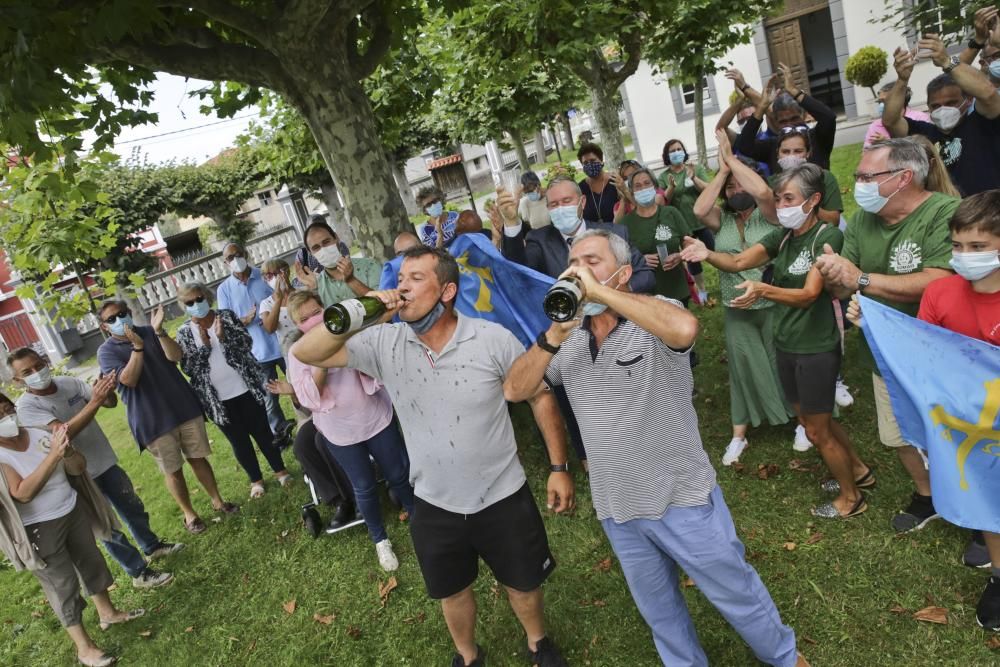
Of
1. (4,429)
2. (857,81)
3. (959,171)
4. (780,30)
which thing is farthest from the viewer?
(780,30)

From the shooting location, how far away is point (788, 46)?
20844 millimetres

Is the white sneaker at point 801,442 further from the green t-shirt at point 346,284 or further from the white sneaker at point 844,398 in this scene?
the green t-shirt at point 346,284

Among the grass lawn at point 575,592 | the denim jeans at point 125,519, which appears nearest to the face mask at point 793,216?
the grass lawn at point 575,592

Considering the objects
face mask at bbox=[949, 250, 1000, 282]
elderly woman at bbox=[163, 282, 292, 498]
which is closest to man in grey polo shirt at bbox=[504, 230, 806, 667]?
face mask at bbox=[949, 250, 1000, 282]

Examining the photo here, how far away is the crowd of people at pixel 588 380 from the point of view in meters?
2.77

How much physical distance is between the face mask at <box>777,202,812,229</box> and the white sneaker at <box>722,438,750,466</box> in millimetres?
1980

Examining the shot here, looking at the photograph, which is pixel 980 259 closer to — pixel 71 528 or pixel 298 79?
pixel 298 79

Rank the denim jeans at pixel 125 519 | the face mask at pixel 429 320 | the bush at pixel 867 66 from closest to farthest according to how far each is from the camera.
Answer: the face mask at pixel 429 320 < the denim jeans at pixel 125 519 < the bush at pixel 867 66

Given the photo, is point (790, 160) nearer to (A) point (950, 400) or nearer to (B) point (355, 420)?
(A) point (950, 400)

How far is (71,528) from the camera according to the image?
15.4 ft

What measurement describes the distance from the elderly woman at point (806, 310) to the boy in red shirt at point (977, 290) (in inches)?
25.7

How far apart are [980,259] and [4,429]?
18.4 ft

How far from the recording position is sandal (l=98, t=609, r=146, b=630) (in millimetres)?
5121

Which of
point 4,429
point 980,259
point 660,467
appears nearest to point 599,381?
point 660,467
